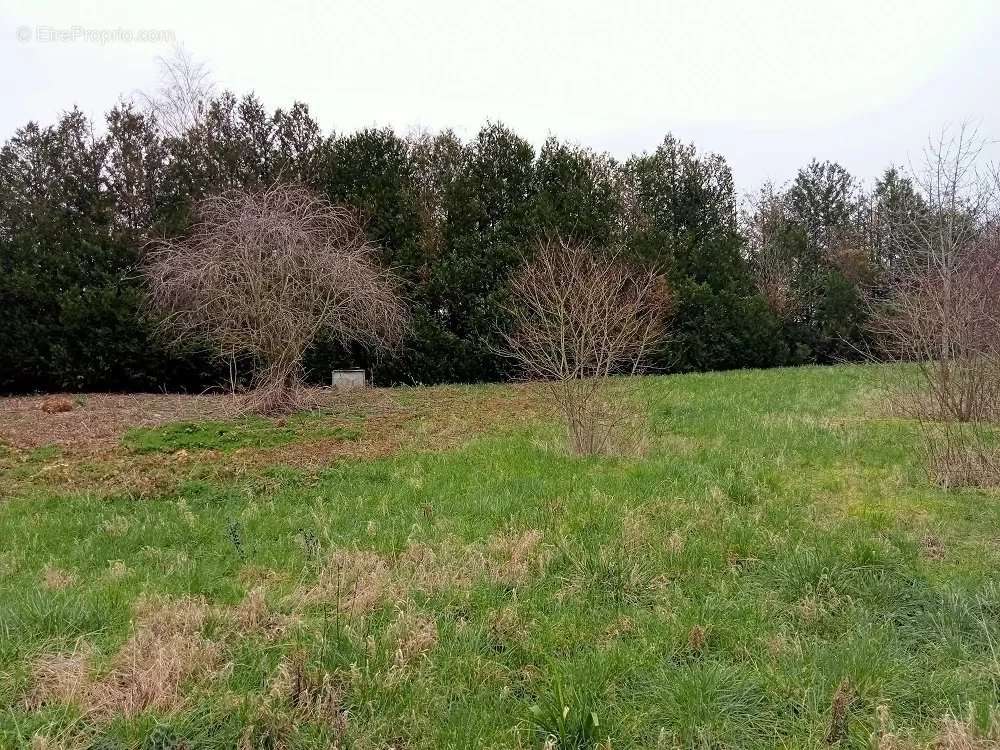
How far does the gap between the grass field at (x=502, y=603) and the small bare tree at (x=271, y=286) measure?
4322 millimetres

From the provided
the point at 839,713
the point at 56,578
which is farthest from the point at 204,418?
the point at 839,713

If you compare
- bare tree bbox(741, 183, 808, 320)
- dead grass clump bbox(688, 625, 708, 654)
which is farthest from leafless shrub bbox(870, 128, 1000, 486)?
bare tree bbox(741, 183, 808, 320)

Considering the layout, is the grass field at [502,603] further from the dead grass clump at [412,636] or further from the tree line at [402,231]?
the tree line at [402,231]

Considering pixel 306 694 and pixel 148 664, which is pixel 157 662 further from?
pixel 306 694

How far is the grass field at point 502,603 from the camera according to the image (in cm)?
236

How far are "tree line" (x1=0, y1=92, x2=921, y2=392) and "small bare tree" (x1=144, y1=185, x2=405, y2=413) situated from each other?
3.43 m

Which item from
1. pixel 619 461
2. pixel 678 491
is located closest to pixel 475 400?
pixel 619 461

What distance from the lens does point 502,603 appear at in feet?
10.9

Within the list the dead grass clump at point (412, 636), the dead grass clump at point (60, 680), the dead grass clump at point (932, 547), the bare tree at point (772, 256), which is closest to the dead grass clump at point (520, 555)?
the dead grass clump at point (412, 636)

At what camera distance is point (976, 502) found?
4988 millimetres

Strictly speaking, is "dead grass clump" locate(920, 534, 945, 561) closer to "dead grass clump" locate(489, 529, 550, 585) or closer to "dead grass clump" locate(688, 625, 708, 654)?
"dead grass clump" locate(688, 625, 708, 654)

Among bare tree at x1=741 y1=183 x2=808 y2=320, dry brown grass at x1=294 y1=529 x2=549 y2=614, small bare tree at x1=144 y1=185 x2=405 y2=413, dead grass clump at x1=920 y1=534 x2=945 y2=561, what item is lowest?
dry brown grass at x1=294 y1=529 x2=549 y2=614

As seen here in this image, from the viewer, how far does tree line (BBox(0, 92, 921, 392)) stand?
1434 cm

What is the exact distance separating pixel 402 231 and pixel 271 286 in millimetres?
6295
